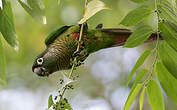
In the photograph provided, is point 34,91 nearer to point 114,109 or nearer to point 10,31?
point 114,109

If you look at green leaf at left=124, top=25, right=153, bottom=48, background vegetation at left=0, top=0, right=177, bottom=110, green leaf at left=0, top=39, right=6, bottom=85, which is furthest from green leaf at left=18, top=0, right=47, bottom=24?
background vegetation at left=0, top=0, right=177, bottom=110

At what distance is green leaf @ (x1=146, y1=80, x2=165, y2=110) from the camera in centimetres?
124

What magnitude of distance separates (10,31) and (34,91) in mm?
4530

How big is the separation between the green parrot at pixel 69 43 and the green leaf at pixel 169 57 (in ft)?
1.04

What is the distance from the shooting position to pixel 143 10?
1279 millimetres

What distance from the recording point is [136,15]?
126cm

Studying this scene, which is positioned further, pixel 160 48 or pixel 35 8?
pixel 160 48

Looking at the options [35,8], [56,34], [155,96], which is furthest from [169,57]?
[56,34]

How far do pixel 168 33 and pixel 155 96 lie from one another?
0.26 metres

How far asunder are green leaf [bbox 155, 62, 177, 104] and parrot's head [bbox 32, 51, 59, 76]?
0.58 meters

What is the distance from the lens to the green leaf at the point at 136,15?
4.09 ft

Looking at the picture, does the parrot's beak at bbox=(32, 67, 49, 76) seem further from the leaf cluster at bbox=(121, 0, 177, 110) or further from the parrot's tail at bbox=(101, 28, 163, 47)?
the leaf cluster at bbox=(121, 0, 177, 110)

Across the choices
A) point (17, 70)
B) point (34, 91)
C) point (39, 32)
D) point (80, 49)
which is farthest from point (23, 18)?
point (80, 49)

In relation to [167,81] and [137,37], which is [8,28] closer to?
[137,37]
